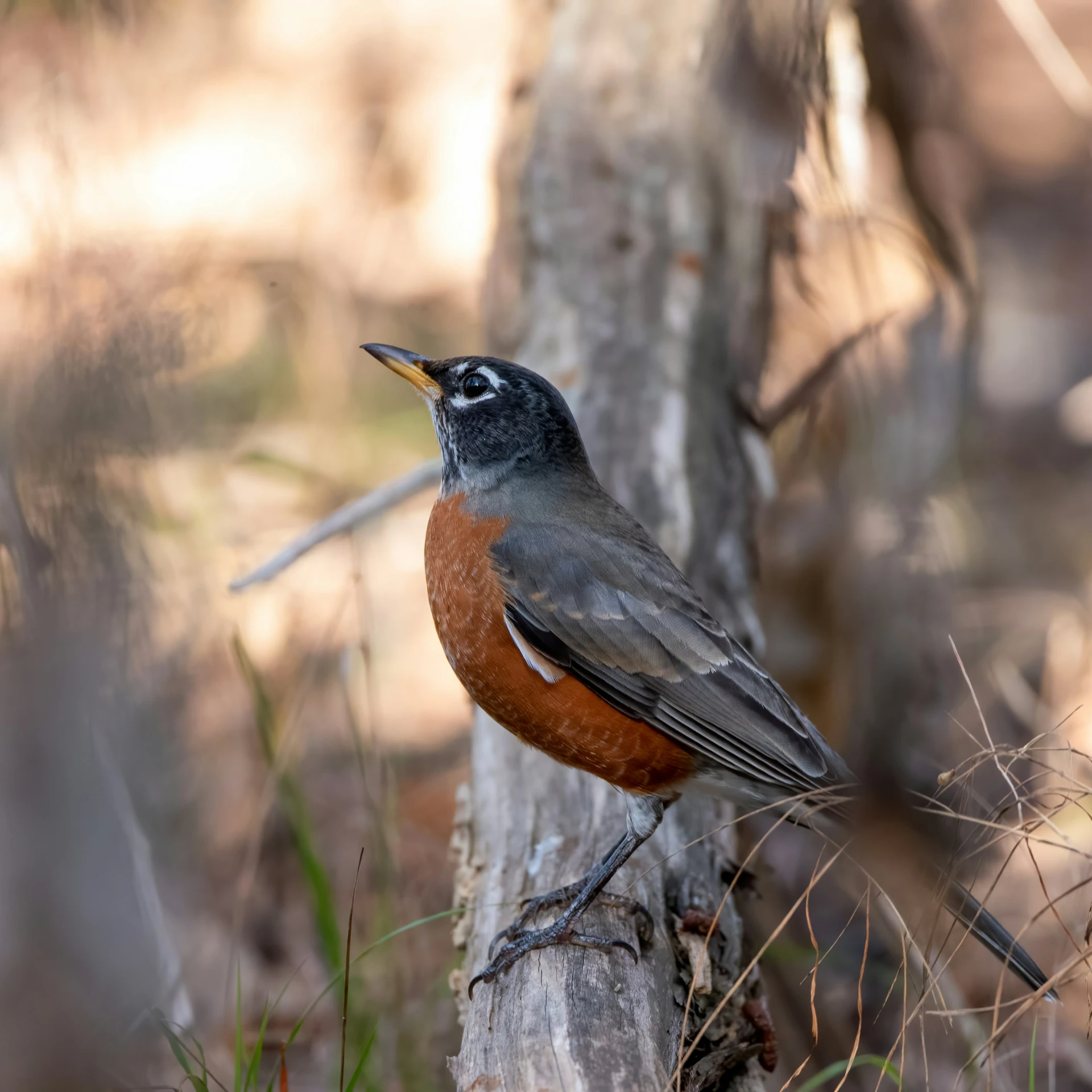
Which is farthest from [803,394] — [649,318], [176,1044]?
[176,1044]

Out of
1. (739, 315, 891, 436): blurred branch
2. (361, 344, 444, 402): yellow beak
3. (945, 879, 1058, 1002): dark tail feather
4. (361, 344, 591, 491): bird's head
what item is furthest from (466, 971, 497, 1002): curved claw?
(739, 315, 891, 436): blurred branch

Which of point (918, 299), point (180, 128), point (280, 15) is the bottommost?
point (918, 299)

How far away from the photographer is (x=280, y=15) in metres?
8.25

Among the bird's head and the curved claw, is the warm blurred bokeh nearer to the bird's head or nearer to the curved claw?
the curved claw

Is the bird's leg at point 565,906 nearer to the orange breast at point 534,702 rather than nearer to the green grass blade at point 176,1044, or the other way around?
the orange breast at point 534,702

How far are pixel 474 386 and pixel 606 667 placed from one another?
1.06 metres

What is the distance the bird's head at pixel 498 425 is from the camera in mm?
3432

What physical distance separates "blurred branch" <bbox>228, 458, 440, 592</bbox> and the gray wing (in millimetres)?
734

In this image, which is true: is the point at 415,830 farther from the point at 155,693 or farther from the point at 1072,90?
the point at 1072,90

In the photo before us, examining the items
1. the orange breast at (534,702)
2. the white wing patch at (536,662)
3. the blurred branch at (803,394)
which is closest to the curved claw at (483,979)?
the orange breast at (534,702)

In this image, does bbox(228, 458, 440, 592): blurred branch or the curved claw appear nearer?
the curved claw

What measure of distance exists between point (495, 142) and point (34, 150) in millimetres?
1913

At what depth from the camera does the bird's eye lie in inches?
139

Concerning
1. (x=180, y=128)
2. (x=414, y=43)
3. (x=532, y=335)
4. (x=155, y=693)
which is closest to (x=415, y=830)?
(x=155, y=693)
